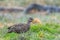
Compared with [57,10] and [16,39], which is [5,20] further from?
[57,10]

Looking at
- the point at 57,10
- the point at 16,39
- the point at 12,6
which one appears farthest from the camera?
the point at 12,6

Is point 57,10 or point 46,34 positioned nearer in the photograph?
point 46,34

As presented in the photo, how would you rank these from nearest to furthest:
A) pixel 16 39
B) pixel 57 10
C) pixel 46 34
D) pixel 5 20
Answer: pixel 16 39 → pixel 46 34 → pixel 5 20 → pixel 57 10

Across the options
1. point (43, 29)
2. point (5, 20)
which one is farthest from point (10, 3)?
point (43, 29)

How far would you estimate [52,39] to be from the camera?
9.99 m

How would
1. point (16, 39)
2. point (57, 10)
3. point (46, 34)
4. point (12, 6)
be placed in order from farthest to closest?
point (12, 6)
point (57, 10)
point (46, 34)
point (16, 39)

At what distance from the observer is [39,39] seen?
968 centimetres

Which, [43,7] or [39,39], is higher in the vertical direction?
[39,39]

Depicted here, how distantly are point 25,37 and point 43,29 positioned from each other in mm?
2055

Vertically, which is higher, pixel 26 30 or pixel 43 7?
pixel 26 30

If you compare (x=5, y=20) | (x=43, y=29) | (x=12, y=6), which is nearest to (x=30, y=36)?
(x=43, y=29)

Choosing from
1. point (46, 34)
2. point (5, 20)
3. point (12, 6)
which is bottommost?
point (12, 6)

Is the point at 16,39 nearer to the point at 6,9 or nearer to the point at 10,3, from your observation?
the point at 6,9

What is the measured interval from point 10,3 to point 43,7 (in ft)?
11.3
